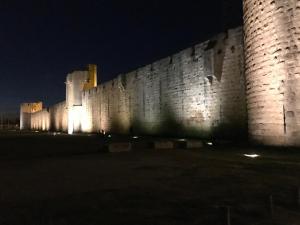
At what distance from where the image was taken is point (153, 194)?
3.71m

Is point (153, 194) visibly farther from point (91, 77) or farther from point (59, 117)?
point (59, 117)

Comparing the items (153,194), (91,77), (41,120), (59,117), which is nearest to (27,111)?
(41,120)

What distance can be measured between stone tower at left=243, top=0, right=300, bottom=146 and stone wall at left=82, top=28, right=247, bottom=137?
2.27 m

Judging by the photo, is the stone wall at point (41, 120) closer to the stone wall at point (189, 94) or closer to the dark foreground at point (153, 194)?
the stone wall at point (189, 94)

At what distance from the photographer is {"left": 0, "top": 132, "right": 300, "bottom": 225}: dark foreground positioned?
2842 mm

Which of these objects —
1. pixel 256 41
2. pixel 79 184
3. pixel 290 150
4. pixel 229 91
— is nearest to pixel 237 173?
pixel 79 184

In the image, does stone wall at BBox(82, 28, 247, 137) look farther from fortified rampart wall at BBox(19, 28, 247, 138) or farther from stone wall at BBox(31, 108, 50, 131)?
stone wall at BBox(31, 108, 50, 131)

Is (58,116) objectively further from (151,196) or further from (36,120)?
(151,196)

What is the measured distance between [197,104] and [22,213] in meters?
11.2

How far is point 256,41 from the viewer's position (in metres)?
8.80

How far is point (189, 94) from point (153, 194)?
10.9m

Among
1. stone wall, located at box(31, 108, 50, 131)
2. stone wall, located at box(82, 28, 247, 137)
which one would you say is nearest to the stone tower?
stone wall, located at box(82, 28, 247, 137)

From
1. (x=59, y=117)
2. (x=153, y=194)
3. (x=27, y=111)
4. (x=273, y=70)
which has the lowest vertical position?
(x=153, y=194)

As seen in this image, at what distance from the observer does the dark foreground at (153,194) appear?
9.32 feet
